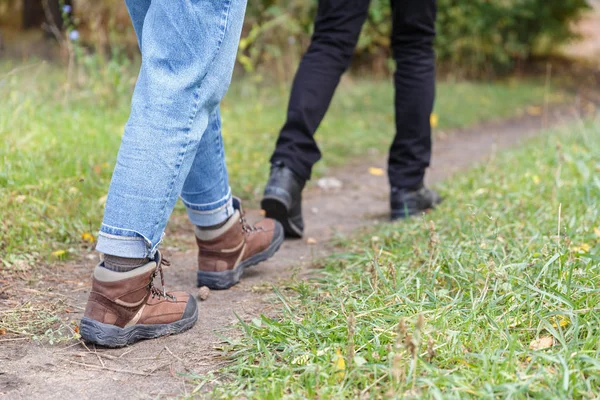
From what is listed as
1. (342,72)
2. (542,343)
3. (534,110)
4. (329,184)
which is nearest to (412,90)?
(342,72)

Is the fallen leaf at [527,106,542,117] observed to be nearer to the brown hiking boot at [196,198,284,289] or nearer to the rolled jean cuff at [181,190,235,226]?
the brown hiking boot at [196,198,284,289]

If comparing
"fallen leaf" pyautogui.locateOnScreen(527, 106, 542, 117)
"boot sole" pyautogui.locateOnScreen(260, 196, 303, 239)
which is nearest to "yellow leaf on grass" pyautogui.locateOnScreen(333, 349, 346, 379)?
"boot sole" pyautogui.locateOnScreen(260, 196, 303, 239)

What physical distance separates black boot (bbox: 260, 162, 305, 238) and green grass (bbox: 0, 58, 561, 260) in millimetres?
691

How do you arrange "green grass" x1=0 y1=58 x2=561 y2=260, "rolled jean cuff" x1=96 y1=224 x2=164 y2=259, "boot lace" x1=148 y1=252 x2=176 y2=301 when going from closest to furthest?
"rolled jean cuff" x1=96 y1=224 x2=164 y2=259 < "boot lace" x1=148 y1=252 x2=176 y2=301 < "green grass" x1=0 y1=58 x2=561 y2=260

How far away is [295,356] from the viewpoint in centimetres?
157

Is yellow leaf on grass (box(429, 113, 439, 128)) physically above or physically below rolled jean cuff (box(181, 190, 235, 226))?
below

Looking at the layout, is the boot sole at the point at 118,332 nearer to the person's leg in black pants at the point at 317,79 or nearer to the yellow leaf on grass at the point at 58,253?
the yellow leaf on grass at the point at 58,253

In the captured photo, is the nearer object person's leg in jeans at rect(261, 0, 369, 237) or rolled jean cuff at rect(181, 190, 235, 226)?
rolled jean cuff at rect(181, 190, 235, 226)

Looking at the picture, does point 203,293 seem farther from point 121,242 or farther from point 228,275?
point 121,242

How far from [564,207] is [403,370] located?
66.8 inches

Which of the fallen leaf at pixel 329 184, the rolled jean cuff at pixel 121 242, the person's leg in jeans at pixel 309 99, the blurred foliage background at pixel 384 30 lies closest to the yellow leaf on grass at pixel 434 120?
the blurred foliage background at pixel 384 30

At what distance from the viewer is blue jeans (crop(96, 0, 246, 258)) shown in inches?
63.4

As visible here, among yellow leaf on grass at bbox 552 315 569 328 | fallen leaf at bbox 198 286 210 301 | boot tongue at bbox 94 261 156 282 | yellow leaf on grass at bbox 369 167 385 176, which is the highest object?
boot tongue at bbox 94 261 156 282

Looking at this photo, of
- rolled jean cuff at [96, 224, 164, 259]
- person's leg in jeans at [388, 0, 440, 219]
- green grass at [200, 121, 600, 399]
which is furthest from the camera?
person's leg in jeans at [388, 0, 440, 219]
